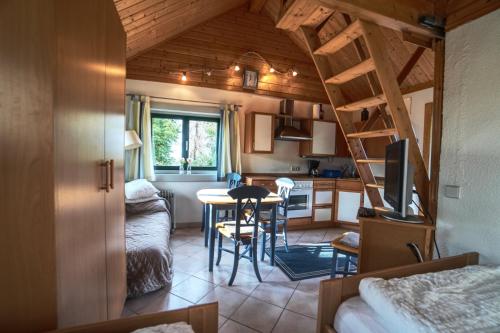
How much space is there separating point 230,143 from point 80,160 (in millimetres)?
3448

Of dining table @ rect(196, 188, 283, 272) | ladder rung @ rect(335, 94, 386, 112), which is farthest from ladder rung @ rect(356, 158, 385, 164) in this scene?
dining table @ rect(196, 188, 283, 272)

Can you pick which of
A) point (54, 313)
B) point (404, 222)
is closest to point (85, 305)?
point (54, 313)

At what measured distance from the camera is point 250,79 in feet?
14.8

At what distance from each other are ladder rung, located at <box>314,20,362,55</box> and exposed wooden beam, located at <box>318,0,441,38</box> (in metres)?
0.08

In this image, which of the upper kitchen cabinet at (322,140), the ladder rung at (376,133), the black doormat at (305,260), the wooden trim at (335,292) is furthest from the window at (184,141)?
the wooden trim at (335,292)

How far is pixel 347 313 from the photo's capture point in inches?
44.6

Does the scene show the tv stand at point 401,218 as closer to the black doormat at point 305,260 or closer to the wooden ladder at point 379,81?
the wooden ladder at point 379,81

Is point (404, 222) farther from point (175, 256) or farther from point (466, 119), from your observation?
point (175, 256)

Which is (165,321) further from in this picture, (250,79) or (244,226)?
(250,79)

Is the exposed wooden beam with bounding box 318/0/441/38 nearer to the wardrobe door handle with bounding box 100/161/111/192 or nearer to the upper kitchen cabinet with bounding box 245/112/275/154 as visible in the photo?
the wardrobe door handle with bounding box 100/161/111/192

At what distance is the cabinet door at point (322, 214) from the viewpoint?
15.0ft

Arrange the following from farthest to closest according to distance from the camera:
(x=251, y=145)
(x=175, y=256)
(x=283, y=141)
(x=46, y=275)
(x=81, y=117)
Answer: (x=283, y=141) → (x=251, y=145) → (x=175, y=256) → (x=81, y=117) → (x=46, y=275)

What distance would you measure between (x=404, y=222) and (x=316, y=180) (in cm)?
276

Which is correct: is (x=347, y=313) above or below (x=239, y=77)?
below
